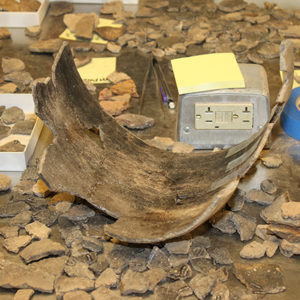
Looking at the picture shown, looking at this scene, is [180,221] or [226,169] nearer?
[180,221]

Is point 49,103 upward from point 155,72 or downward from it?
upward

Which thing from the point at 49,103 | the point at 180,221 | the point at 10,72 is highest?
the point at 49,103

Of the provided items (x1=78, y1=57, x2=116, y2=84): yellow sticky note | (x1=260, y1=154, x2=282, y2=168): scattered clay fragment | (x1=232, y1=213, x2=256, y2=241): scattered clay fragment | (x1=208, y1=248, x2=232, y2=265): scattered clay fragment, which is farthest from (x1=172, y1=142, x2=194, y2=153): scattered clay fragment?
(x1=78, y1=57, x2=116, y2=84): yellow sticky note

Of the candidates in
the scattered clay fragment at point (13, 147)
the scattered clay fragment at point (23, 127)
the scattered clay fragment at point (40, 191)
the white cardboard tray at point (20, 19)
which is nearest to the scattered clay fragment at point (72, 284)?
the scattered clay fragment at point (40, 191)

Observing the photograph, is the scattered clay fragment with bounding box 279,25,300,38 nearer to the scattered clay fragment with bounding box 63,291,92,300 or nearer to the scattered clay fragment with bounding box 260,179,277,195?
the scattered clay fragment with bounding box 260,179,277,195

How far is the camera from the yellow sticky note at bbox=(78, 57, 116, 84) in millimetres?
2340

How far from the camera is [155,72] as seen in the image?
239 centimetres

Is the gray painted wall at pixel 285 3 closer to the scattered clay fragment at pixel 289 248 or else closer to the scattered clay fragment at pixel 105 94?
the scattered clay fragment at pixel 105 94

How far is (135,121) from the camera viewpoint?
2.03 meters

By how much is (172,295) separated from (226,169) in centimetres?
41

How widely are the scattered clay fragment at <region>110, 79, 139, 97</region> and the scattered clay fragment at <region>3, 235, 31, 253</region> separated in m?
0.85

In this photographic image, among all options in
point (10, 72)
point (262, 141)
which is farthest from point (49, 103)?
point (10, 72)

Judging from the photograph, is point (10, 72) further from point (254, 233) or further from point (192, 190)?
point (254, 233)

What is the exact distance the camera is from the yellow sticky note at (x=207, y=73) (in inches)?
73.3
